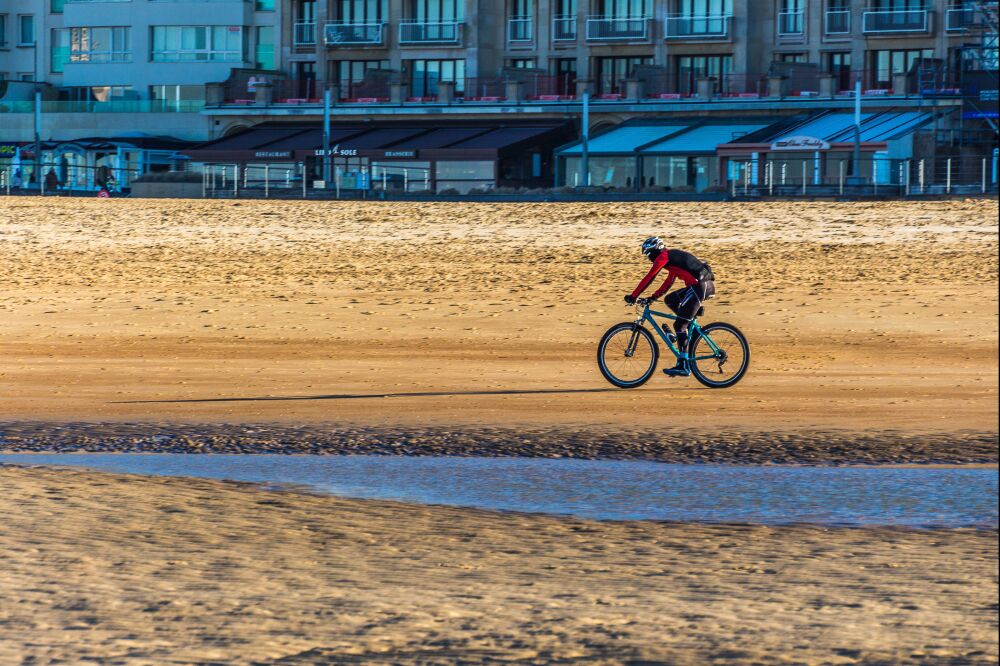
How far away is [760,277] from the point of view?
27031 millimetres

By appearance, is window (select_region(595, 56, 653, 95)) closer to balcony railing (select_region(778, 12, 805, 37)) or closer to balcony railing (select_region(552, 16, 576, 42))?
balcony railing (select_region(552, 16, 576, 42))

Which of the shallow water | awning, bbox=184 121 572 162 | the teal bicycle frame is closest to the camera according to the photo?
the shallow water

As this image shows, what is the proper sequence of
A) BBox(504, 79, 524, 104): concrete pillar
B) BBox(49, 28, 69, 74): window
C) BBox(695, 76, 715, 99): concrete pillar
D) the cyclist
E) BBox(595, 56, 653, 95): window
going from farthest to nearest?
BBox(49, 28, 69, 74): window < BBox(595, 56, 653, 95): window < BBox(504, 79, 524, 104): concrete pillar < BBox(695, 76, 715, 99): concrete pillar < the cyclist

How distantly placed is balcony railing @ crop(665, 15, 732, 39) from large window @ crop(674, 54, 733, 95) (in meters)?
1.07

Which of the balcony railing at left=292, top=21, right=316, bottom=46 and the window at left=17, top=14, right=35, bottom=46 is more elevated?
the window at left=17, top=14, right=35, bottom=46

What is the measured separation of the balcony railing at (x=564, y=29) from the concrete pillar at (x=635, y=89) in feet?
15.9

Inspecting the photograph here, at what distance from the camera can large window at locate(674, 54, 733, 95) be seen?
6231 centimetres

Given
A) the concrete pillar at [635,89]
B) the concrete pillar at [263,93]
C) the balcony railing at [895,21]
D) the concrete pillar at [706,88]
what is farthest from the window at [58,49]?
the balcony railing at [895,21]

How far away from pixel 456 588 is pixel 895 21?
54.4 m

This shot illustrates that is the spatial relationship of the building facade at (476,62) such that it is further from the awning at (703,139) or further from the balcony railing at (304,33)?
the awning at (703,139)

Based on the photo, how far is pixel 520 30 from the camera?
67.1 meters

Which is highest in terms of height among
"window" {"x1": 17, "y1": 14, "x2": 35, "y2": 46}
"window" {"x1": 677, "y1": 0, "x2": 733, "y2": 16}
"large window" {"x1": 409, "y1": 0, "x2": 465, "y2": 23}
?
"window" {"x1": 17, "y1": 14, "x2": 35, "y2": 46}

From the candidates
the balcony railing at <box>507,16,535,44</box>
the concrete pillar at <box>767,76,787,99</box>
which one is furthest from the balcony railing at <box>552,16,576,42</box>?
the concrete pillar at <box>767,76,787,99</box>

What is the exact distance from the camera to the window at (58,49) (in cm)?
7869
